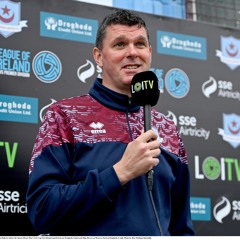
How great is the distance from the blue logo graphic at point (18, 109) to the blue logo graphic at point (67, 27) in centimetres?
42

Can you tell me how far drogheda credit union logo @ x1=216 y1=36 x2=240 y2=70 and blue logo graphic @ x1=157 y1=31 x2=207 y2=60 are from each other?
0.14 m

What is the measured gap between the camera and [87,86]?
3.65 metres

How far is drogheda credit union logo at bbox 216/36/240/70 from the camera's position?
4.16 meters

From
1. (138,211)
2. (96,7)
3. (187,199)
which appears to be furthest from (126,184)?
(96,7)

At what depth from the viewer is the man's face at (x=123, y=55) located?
206 cm

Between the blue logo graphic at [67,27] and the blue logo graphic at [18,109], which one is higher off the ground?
the blue logo graphic at [67,27]

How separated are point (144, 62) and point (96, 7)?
1760 mm

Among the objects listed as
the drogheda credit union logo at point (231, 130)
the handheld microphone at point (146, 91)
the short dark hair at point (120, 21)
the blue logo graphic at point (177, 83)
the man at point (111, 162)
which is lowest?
the man at point (111, 162)

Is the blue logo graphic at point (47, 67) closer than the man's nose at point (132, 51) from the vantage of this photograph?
No

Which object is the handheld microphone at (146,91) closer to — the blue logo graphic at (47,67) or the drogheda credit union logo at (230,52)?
the blue logo graphic at (47,67)

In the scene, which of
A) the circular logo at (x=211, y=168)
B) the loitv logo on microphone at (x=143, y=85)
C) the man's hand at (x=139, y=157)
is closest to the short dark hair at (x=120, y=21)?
the loitv logo on microphone at (x=143, y=85)

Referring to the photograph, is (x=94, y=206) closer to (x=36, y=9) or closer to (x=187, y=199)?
(x=187, y=199)

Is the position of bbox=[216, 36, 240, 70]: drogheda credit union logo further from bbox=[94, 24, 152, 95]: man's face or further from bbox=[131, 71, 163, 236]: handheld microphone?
bbox=[131, 71, 163, 236]: handheld microphone

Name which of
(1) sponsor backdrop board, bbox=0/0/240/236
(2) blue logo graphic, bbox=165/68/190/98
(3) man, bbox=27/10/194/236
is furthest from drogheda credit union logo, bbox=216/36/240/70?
(3) man, bbox=27/10/194/236
